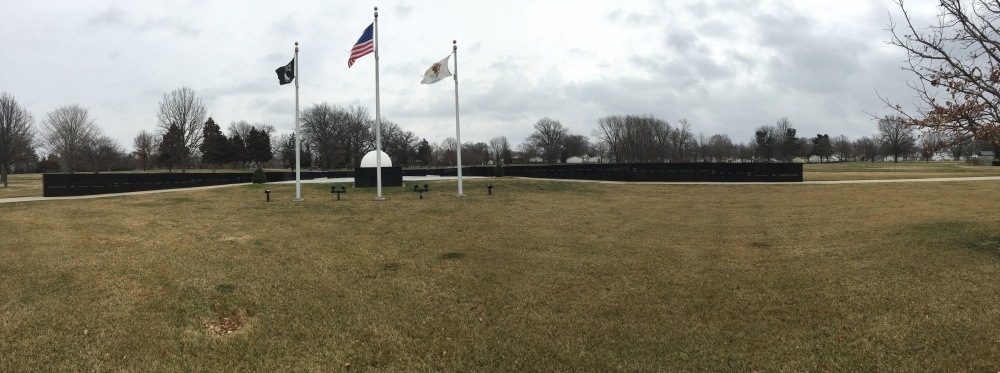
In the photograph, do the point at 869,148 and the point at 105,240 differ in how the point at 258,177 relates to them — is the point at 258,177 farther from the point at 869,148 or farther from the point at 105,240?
the point at 869,148

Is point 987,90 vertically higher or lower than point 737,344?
higher

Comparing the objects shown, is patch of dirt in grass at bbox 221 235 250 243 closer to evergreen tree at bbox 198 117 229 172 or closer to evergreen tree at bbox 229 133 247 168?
evergreen tree at bbox 198 117 229 172

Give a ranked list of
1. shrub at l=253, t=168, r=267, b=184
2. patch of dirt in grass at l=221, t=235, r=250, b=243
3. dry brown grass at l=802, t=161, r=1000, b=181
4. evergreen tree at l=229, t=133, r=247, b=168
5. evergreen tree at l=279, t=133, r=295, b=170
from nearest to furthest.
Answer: patch of dirt in grass at l=221, t=235, r=250, b=243 < shrub at l=253, t=168, r=267, b=184 < dry brown grass at l=802, t=161, r=1000, b=181 < evergreen tree at l=229, t=133, r=247, b=168 < evergreen tree at l=279, t=133, r=295, b=170

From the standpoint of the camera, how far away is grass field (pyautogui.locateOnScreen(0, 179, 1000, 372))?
4.44 metres

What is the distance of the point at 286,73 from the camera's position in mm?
16438

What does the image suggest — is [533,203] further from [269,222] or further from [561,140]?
[561,140]

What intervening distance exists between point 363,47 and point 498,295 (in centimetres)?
1167

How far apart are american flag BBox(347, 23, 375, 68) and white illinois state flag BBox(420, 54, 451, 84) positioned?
6.63ft

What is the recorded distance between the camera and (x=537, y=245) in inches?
373

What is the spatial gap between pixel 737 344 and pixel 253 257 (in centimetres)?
699

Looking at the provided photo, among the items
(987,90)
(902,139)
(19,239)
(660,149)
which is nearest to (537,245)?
(987,90)

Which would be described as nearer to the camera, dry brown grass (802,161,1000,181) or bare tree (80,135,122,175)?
dry brown grass (802,161,1000,181)

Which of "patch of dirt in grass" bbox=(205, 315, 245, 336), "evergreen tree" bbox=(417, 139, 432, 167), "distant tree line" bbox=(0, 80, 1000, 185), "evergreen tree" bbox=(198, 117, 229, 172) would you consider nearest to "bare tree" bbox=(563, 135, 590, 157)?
"distant tree line" bbox=(0, 80, 1000, 185)

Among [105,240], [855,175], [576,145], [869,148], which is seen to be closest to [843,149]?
[869,148]
